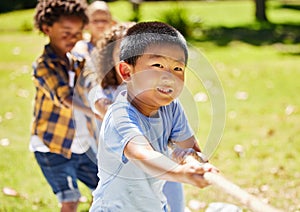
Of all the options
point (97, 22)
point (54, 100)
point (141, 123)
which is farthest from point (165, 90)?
point (97, 22)

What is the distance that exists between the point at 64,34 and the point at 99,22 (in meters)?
0.85

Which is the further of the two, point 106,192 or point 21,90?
point 21,90

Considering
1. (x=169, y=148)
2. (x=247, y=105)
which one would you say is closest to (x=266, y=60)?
(x=247, y=105)

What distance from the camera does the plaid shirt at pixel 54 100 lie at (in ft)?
12.0

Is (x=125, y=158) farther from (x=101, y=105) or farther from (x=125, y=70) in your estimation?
(x=101, y=105)

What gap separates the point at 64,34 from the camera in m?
3.83

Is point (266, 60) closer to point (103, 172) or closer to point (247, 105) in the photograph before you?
point (247, 105)

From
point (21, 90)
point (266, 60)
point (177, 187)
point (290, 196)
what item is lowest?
point (266, 60)

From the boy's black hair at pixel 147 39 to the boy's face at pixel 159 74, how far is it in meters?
0.02

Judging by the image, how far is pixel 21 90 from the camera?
893 cm

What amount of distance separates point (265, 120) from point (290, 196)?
2.54 meters

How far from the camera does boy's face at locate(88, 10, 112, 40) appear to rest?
456 cm

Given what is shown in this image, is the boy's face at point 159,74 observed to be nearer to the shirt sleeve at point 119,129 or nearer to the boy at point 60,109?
the shirt sleeve at point 119,129

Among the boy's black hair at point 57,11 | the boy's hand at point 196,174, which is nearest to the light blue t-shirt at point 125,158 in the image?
the boy's hand at point 196,174
